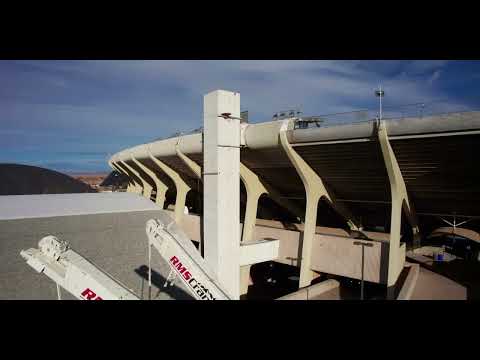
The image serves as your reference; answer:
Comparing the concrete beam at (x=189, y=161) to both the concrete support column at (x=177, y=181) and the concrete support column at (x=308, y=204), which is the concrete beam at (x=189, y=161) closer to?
the concrete support column at (x=177, y=181)

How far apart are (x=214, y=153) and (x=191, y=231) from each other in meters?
11.6

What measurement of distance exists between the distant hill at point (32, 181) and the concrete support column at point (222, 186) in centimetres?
6192

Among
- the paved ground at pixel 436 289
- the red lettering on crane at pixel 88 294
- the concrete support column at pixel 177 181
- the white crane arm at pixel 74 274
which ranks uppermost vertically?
the concrete support column at pixel 177 181

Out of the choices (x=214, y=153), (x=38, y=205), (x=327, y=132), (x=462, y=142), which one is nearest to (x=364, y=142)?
(x=327, y=132)

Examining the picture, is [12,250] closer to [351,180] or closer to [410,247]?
[351,180]

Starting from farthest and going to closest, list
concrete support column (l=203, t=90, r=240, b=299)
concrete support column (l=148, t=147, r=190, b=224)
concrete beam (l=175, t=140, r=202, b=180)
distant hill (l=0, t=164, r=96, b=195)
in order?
1. distant hill (l=0, t=164, r=96, b=195)
2. concrete support column (l=148, t=147, r=190, b=224)
3. concrete beam (l=175, t=140, r=202, b=180)
4. concrete support column (l=203, t=90, r=240, b=299)

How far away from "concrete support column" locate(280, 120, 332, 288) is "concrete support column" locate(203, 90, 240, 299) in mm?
3221

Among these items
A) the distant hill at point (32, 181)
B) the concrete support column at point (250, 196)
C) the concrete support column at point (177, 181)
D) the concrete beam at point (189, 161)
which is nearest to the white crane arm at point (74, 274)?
the concrete support column at point (250, 196)

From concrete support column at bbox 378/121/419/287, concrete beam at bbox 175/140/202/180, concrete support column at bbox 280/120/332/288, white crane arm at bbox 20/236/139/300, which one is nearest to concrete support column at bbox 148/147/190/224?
concrete beam at bbox 175/140/202/180

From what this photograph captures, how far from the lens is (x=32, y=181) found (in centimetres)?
7088

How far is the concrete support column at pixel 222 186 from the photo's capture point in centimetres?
1723

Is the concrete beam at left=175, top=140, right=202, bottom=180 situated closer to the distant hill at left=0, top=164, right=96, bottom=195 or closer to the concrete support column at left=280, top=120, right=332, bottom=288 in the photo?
the concrete support column at left=280, top=120, right=332, bottom=288

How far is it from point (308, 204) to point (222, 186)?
5.38m

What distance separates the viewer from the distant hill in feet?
219
